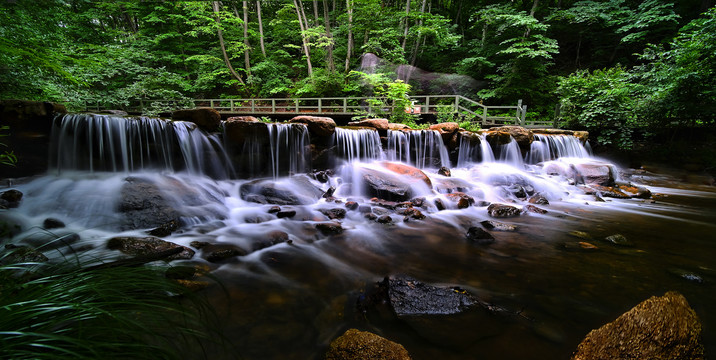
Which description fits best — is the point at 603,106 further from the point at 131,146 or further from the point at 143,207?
the point at 131,146

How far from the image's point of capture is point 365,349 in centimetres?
194

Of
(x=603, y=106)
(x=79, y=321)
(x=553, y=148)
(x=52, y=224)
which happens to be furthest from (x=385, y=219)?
(x=603, y=106)

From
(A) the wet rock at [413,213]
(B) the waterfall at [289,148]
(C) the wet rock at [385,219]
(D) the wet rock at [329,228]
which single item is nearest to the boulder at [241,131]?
(B) the waterfall at [289,148]

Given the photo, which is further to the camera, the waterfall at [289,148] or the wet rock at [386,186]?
the waterfall at [289,148]

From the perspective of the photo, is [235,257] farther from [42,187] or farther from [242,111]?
[242,111]

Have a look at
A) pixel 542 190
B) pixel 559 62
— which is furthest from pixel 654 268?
pixel 559 62

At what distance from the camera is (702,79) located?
9.23m

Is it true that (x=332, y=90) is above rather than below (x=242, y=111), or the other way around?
above

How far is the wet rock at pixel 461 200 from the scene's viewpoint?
6.96m

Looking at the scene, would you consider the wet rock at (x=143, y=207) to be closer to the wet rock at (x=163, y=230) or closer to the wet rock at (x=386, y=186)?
the wet rock at (x=163, y=230)

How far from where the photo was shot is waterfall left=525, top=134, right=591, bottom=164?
11.5m

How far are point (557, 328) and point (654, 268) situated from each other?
2.46 metres

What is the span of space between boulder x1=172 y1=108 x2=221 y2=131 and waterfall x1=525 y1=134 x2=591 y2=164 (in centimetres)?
1209

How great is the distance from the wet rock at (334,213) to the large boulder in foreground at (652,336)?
15.0 ft
